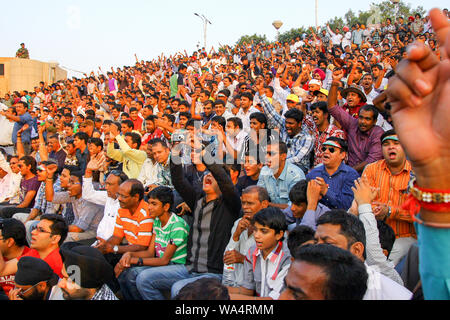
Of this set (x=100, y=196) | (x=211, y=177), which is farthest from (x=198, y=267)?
(x=100, y=196)

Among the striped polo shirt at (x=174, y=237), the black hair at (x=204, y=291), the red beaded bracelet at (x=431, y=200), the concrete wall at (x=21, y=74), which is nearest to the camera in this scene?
the red beaded bracelet at (x=431, y=200)

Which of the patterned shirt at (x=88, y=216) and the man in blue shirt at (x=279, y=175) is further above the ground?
the man in blue shirt at (x=279, y=175)

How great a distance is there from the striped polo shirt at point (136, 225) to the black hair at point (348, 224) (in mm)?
2345

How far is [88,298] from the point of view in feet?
9.81

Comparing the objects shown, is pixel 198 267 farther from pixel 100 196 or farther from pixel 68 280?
pixel 100 196

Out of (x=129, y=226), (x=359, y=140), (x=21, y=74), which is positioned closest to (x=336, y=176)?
(x=359, y=140)

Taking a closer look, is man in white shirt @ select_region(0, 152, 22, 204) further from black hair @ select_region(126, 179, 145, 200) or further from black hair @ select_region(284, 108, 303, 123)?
black hair @ select_region(284, 108, 303, 123)

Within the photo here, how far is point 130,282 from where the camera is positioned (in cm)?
421

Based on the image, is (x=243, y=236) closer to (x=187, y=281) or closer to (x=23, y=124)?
(x=187, y=281)

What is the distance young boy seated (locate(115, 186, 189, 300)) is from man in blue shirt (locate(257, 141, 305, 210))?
3.55 feet

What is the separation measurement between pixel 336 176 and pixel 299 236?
131cm

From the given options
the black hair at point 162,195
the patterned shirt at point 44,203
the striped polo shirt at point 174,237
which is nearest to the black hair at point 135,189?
the black hair at point 162,195

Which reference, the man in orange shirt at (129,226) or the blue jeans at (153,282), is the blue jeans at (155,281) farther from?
the man in orange shirt at (129,226)

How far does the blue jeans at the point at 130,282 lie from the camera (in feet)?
13.7
